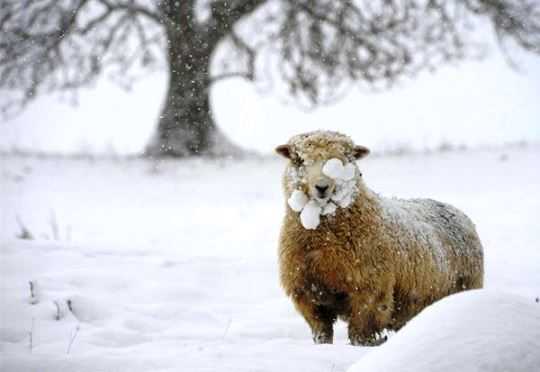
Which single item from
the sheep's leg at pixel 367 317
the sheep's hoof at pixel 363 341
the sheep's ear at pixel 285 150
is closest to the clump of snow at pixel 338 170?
the sheep's ear at pixel 285 150

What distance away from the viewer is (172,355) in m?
3.59

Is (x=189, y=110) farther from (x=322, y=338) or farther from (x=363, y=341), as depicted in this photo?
(x=363, y=341)

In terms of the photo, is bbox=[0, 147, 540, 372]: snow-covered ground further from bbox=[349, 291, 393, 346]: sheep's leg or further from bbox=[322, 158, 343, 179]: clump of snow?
bbox=[322, 158, 343, 179]: clump of snow

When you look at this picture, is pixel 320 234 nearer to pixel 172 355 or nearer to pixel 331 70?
pixel 172 355

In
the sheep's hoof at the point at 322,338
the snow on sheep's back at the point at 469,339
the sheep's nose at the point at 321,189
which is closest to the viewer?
the snow on sheep's back at the point at 469,339

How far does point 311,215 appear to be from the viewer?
4242mm

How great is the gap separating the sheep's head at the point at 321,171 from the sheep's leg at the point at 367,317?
0.57 meters

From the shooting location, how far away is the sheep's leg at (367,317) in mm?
4215

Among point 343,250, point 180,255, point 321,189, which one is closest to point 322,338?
point 343,250

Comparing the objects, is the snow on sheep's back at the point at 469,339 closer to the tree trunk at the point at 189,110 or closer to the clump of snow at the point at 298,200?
the clump of snow at the point at 298,200

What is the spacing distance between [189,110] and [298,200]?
38.7 ft

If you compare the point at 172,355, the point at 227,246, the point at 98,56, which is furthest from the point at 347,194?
the point at 98,56

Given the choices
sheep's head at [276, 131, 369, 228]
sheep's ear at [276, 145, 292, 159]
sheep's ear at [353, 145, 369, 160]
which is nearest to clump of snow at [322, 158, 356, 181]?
sheep's head at [276, 131, 369, 228]

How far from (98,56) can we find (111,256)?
872 cm
